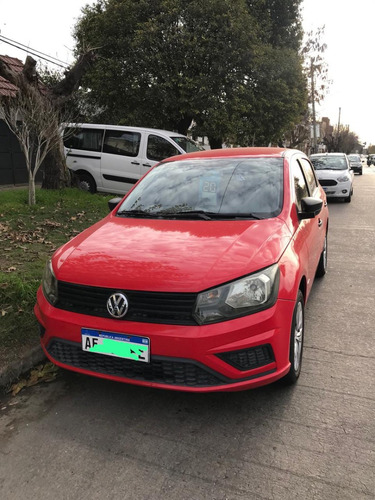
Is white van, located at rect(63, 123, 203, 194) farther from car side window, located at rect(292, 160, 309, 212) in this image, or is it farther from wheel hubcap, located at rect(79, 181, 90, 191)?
car side window, located at rect(292, 160, 309, 212)

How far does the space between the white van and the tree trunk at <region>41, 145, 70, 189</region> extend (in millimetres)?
662

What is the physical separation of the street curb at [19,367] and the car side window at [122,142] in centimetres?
823

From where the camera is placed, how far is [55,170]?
10484 mm

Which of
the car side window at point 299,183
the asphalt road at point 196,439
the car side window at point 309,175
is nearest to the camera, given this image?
the asphalt road at point 196,439

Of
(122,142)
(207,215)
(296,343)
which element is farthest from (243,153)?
(122,142)

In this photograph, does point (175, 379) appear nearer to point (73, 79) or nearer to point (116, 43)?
point (73, 79)

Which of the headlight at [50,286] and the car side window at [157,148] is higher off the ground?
the car side window at [157,148]

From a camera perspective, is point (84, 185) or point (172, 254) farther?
point (84, 185)

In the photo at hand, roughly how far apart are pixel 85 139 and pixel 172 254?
961 centimetres

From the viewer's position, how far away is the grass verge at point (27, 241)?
3439mm

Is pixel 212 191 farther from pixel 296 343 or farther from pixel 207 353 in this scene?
pixel 207 353

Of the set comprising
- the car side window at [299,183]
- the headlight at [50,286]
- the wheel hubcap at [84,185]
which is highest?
the car side window at [299,183]

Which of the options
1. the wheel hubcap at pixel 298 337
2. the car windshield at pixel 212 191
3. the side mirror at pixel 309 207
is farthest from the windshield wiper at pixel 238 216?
the wheel hubcap at pixel 298 337

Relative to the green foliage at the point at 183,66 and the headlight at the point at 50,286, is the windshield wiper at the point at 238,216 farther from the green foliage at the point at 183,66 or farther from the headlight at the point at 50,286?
the green foliage at the point at 183,66
